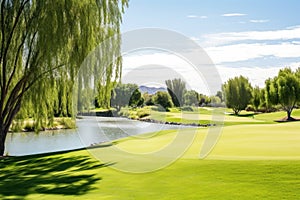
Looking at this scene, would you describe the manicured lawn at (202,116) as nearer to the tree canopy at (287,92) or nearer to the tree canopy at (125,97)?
the tree canopy at (125,97)

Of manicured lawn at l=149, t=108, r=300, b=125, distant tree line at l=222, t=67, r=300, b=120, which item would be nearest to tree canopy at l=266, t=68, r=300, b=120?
distant tree line at l=222, t=67, r=300, b=120

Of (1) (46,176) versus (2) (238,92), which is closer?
(1) (46,176)

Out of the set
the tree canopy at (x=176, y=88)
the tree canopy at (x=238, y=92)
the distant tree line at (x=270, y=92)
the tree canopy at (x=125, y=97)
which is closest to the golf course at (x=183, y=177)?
the tree canopy at (x=176, y=88)

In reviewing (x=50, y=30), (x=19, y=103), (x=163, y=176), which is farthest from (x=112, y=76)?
(x=163, y=176)

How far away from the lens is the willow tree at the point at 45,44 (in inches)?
533

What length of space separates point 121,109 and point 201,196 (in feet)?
31.3

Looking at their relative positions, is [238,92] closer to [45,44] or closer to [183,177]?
[45,44]

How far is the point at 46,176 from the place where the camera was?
30.4 feet

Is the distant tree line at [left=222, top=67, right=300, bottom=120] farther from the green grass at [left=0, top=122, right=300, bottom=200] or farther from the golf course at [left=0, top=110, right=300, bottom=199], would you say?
the green grass at [left=0, top=122, right=300, bottom=200]

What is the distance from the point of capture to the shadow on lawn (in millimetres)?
7684

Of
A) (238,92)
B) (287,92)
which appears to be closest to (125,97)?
(287,92)

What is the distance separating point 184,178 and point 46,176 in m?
3.46

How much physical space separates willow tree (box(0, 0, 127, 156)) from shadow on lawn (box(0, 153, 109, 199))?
10.2ft

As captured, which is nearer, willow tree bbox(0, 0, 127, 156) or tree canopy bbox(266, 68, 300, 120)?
willow tree bbox(0, 0, 127, 156)
